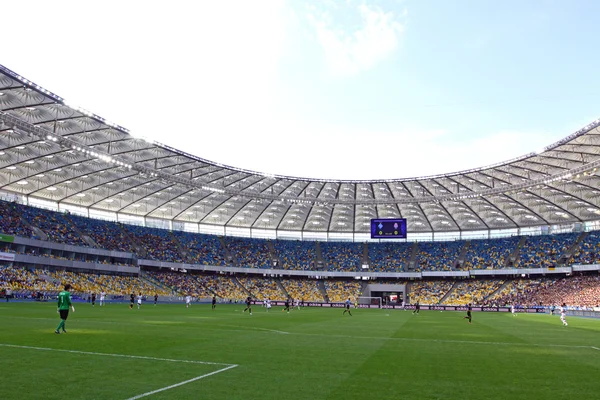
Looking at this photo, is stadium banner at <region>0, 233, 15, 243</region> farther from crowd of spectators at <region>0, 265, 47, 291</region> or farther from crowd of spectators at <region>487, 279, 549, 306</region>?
crowd of spectators at <region>487, 279, 549, 306</region>

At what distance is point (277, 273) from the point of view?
94375 mm

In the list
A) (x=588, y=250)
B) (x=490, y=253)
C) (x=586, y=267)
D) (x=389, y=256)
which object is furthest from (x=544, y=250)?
(x=389, y=256)

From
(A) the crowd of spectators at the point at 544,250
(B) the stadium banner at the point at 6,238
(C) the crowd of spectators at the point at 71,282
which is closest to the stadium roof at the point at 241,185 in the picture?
(A) the crowd of spectators at the point at 544,250

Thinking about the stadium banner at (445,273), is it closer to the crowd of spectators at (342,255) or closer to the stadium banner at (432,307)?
the stadium banner at (432,307)

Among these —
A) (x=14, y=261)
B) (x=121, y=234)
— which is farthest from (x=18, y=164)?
(x=121, y=234)

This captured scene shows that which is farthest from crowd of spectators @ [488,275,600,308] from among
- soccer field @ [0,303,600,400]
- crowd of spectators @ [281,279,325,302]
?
soccer field @ [0,303,600,400]

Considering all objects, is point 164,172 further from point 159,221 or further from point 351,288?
point 351,288

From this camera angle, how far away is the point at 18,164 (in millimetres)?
58594

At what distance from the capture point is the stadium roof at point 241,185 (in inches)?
1884

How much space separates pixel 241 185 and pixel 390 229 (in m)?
23.5

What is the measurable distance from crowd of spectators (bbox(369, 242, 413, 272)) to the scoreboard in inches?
1278

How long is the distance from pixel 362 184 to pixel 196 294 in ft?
113

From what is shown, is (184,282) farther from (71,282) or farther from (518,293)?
(518,293)

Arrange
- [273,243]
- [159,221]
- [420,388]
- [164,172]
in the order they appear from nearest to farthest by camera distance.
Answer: [420,388] < [164,172] < [159,221] < [273,243]
